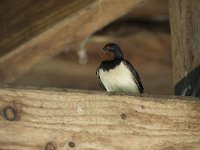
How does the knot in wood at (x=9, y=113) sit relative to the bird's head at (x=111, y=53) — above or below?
below

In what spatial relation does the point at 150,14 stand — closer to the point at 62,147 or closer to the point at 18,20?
the point at 18,20

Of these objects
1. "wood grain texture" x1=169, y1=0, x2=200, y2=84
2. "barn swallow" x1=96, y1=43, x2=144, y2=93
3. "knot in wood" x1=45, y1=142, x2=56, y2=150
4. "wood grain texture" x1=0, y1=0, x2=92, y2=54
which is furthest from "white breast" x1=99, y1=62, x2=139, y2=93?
"knot in wood" x1=45, y1=142, x2=56, y2=150

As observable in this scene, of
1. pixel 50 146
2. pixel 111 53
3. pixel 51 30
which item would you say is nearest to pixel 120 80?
pixel 111 53

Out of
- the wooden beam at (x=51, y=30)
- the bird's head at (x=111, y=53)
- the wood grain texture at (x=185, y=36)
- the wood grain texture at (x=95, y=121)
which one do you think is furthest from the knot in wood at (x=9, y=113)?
the bird's head at (x=111, y=53)

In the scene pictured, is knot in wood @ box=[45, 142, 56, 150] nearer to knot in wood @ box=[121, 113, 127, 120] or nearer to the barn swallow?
knot in wood @ box=[121, 113, 127, 120]

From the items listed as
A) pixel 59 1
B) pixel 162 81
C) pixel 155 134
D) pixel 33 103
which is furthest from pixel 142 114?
pixel 162 81

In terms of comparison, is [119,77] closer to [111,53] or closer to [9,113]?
[111,53]

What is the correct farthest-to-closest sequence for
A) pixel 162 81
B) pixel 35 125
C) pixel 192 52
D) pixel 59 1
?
pixel 162 81 → pixel 59 1 → pixel 192 52 → pixel 35 125

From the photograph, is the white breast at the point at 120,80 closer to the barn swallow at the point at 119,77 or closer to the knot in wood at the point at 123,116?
the barn swallow at the point at 119,77
